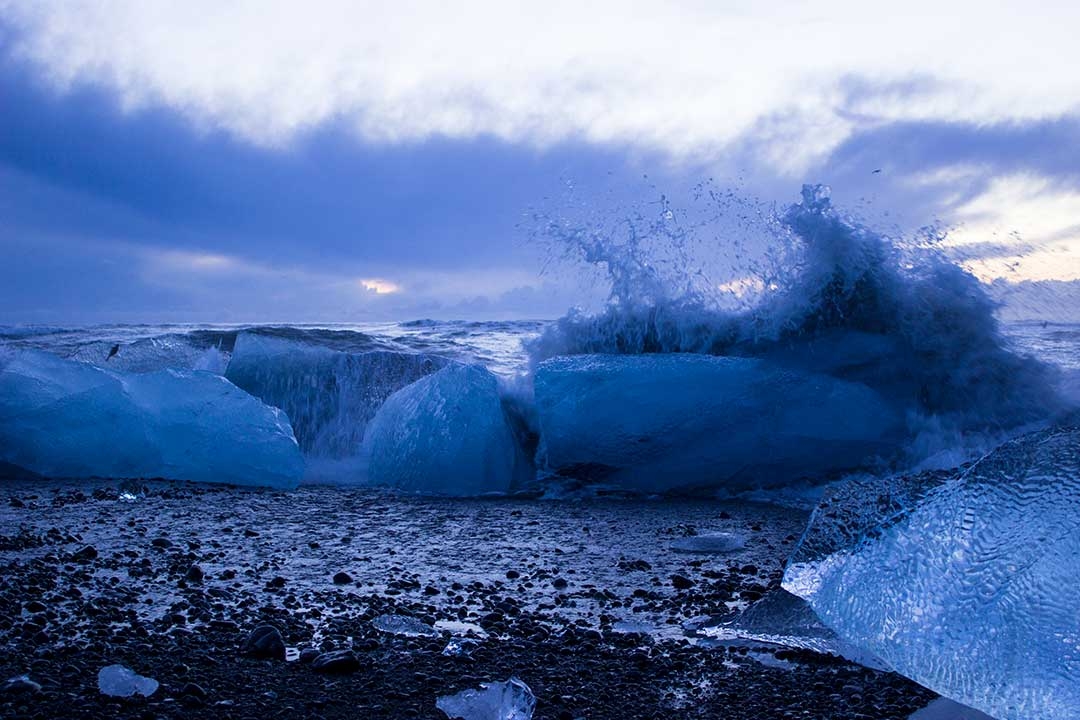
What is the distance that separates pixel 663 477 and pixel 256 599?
2.92 m

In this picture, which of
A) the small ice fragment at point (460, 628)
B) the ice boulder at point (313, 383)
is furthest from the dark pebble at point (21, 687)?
the ice boulder at point (313, 383)

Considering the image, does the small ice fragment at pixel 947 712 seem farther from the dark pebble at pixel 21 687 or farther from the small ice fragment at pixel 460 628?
the dark pebble at pixel 21 687

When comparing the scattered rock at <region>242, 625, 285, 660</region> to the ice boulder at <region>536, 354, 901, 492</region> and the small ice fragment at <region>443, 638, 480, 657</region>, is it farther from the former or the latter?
the ice boulder at <region>536, 354, 901, 492</region>

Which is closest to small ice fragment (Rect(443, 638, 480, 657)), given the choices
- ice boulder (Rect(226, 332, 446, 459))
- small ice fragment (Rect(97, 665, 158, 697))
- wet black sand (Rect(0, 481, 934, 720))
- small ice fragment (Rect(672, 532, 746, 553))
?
wet black sand (Rect(0, 481, 934, 720))

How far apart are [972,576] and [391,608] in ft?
5.49

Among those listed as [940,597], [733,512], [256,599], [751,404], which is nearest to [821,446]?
[751,404]

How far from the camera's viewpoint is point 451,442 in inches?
215

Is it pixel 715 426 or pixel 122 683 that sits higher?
pixel 715 426

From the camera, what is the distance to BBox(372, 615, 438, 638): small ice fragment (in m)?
2.62

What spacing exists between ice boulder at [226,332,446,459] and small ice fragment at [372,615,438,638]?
4.21m

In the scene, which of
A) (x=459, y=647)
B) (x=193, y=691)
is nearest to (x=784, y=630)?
(x=459, y=647)

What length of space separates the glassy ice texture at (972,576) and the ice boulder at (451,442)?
289 centimetres

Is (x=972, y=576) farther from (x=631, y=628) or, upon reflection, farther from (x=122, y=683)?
(x=122, y=683)

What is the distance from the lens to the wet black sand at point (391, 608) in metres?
2.13
